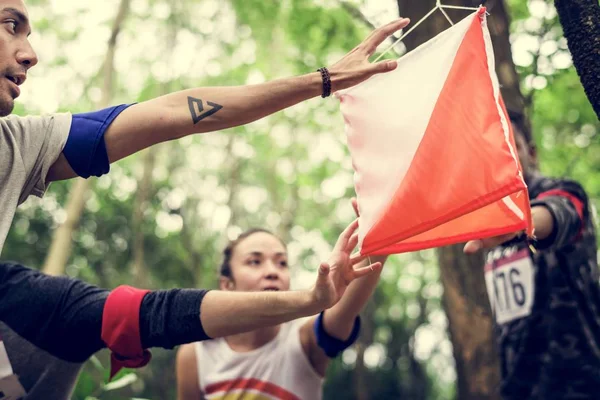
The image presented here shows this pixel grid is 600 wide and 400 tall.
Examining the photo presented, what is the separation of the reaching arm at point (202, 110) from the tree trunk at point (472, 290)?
5.88 ft

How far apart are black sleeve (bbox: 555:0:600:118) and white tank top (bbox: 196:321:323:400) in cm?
180

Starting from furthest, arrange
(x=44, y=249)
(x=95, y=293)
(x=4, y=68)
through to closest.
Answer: (x=44, y=249) < (x=95, y=293) < (x=4, y=68)

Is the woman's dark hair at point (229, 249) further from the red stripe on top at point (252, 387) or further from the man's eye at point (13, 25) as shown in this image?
the man's eye at point (13, 25)

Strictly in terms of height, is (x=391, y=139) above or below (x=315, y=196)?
below

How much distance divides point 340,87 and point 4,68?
1032 mm

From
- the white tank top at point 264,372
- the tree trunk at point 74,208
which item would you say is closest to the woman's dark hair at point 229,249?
the white tank top at point 264,372

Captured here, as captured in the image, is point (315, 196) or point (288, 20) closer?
point (288, 20)

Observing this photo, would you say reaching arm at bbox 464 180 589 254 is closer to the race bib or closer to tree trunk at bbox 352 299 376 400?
the race bib

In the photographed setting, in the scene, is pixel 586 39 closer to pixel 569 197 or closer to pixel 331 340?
pixel 569 197

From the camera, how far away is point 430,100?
7.13ft

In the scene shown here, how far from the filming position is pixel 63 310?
2348 mm

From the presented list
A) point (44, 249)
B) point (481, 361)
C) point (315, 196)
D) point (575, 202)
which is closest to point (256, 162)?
point (315, 196)

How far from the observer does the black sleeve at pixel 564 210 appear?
2467mm

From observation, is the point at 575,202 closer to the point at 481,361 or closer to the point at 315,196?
the point at 481,361
